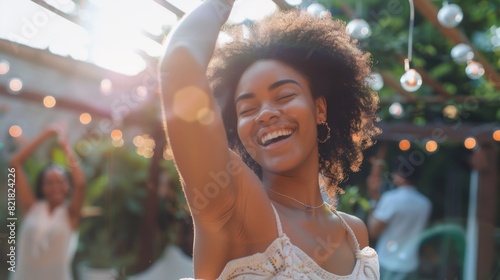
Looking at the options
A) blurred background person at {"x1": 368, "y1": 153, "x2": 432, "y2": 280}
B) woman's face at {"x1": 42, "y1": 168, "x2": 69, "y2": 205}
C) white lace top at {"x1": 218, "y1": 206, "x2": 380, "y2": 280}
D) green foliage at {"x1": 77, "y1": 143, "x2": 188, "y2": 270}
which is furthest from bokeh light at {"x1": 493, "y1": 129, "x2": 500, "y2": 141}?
white lace top at {"x1": 218, "y1": 206, "x2": 380, "y2": 280}

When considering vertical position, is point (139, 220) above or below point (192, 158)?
above

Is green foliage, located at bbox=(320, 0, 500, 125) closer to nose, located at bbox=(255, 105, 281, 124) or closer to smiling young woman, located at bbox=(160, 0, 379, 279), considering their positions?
smiling young woman, located at bbox=(160, 0, 379, 279)

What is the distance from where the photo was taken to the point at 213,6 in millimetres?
1232

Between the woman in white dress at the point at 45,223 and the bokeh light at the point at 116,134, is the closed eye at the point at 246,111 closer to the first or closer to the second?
the woman in white dress at the point at 45,223

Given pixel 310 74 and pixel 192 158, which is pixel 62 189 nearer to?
pixel 310 74

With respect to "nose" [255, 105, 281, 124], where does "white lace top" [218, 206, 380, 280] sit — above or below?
below

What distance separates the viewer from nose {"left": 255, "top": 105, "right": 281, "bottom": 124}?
1395 mm

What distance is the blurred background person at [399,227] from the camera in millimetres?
5074

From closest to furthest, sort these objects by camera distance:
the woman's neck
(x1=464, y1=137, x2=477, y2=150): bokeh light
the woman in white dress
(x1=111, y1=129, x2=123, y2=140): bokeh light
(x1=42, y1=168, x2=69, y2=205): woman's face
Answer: the woman's neck, the woman in white dress, (x1=42, y1=168, x2=69, y2=205): woman's face, (x1=111, y1=129, x2=123, y2=140): bokeh light, (x1=464, y1=137, x2=477, y2=150): bokeh light

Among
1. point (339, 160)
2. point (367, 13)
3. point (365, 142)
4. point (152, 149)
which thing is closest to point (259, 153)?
point (339, 160)

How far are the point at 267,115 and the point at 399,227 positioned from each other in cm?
394

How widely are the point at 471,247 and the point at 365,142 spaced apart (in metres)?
4.86

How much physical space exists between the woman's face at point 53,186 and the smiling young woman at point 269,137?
2.35 meters

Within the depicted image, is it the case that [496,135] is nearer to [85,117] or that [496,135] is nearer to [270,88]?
[85,117]
